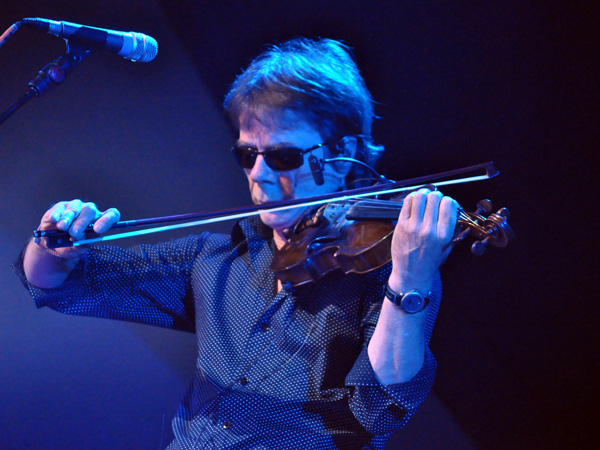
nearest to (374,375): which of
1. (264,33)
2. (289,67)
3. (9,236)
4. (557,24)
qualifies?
(289,67)

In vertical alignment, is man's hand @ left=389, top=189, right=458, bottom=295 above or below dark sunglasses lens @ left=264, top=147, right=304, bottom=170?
below

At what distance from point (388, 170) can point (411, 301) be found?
97 cm

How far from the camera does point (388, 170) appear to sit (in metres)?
2.04

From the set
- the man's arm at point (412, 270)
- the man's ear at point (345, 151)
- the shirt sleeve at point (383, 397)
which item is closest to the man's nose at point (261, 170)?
the man's ear at point (345, 151)

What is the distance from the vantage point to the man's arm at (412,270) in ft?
3.81

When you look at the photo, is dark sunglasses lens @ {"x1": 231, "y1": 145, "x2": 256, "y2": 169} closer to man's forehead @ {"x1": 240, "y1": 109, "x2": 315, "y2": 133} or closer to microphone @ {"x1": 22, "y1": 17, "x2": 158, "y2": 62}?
man's forehead @ {"x1": 240, "y1": 109, "x2": 315, "y2": 133}

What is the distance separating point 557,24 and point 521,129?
348 millimetres

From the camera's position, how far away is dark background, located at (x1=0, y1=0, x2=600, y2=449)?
5.80 ft

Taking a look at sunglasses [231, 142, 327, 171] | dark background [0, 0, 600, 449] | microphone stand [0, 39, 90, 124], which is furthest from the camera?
dark background [0, 0, 600, 449]

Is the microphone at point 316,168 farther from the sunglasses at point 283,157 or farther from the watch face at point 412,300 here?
the watch face at point 412,300

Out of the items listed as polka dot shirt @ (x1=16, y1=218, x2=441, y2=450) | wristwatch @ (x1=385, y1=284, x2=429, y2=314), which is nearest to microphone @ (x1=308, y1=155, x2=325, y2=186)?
polka dot shirt @ (x1=16, y1=218, x2=441, y2=450)

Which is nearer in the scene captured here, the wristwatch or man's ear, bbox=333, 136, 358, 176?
the wristwatch

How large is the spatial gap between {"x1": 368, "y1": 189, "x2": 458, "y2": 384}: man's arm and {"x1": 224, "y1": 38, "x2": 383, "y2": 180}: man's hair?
542mm

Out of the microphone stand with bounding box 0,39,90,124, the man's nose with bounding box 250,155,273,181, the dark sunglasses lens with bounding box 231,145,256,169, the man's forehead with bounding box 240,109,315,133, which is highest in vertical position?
the microphone stand with bounding box 0,39,90,124
